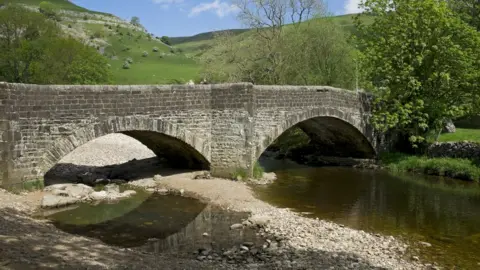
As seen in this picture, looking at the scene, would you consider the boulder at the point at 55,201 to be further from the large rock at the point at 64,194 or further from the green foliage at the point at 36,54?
the green foliage at the point at 36,54

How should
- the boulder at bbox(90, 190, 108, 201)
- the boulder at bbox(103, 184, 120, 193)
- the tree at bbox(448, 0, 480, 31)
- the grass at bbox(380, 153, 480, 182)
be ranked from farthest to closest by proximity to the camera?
the tree at bbox(448, 0, 480, 31)
the grass at bbox(380, 153, 480, 182)
the boulder at bbox(103, 184, 120, 193)
the boulder at bbox(90, 190, 108, 201)

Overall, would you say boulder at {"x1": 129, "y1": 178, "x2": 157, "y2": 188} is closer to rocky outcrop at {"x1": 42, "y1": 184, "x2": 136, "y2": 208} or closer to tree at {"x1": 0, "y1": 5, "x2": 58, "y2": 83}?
rocky outcrop at {"x1": 42, "y1": 184, "x2": 136, "y2": 208}

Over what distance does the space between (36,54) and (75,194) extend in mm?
24627

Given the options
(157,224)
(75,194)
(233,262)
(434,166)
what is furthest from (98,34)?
(233,262)

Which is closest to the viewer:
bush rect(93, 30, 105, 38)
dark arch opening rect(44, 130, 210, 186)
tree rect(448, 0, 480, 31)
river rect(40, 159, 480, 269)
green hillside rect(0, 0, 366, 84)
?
river rect(40, 159, 480, 269)

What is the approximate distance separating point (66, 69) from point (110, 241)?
28.9 m

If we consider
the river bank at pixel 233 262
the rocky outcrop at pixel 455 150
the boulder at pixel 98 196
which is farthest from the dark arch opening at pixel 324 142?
the boulder at pixel 98 196

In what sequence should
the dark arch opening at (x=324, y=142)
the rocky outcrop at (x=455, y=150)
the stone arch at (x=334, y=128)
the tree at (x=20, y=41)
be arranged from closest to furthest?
1. the stone arch at (x=334, y=128)
2. the rocky outcrop at (x=455, y=150)
3. the dark arch opening at (x=324, y=142)
4. the tree at (x=20, y=41)

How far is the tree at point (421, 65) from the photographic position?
22.6 metres

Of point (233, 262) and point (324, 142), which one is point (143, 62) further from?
point (233, 262)

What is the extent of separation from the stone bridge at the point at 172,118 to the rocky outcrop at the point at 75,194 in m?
0.82

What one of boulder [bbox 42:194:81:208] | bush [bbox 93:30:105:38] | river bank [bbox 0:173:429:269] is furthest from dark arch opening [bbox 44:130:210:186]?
bush [bbox 93:30:105:38]

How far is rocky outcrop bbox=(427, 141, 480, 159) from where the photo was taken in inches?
862

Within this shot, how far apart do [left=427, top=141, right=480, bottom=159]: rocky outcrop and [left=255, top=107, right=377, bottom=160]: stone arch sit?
10.0 feet
